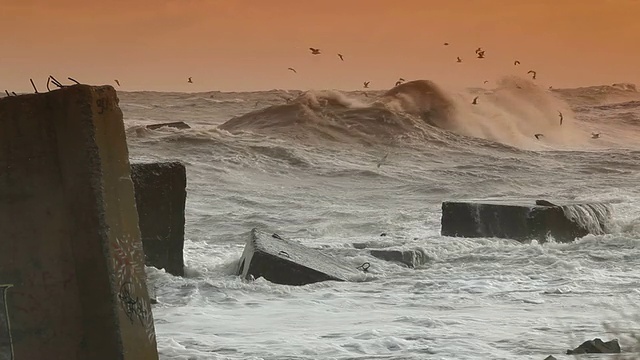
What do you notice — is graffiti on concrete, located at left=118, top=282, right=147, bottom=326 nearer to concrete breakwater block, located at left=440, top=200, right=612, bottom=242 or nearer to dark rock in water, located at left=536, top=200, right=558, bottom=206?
concrete breakwater block, located at left=440, top=200, right=612, bottom=242

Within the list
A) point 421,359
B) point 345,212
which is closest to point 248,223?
point 345,212

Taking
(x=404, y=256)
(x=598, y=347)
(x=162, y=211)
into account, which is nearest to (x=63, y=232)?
(x=598, y=347)

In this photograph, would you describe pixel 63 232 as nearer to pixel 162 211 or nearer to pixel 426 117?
pixel 162 211

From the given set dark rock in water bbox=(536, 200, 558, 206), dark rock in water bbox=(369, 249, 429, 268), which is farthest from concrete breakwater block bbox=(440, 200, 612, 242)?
dark rock in water bbox=(369, 249, 429, 268)

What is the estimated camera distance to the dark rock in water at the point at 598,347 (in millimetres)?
5770

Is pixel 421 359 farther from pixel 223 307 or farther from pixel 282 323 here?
pixel 223 307

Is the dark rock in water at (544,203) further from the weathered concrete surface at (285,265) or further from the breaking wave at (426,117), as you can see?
the breaking wave at (426,117)

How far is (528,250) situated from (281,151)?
59.9 feet

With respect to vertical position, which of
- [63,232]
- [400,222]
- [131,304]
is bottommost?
[400,222]

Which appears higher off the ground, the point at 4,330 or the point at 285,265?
the point at 4,330

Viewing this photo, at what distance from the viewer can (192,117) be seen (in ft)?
147

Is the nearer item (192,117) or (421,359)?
(421,359)

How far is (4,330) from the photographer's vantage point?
4.83m

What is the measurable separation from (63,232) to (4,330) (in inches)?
19.6
